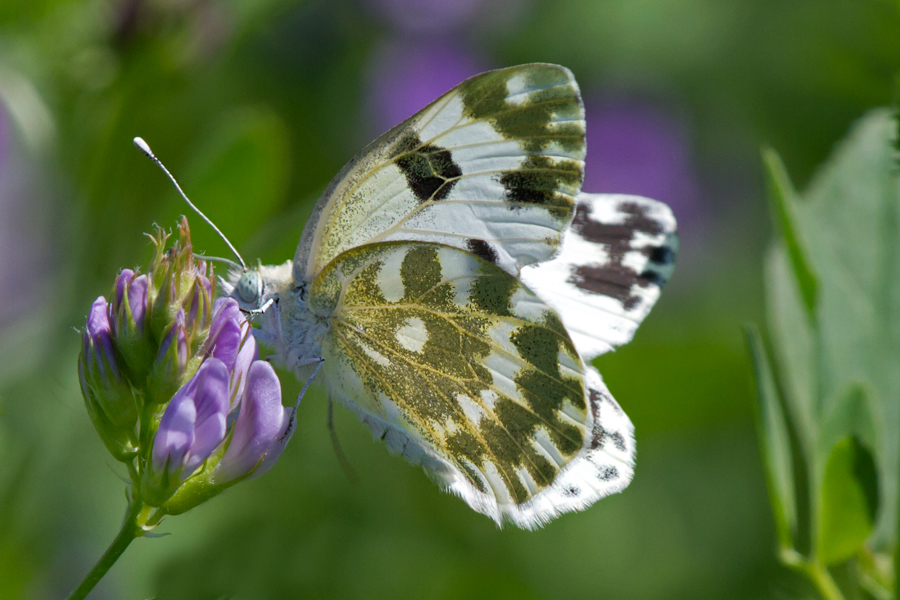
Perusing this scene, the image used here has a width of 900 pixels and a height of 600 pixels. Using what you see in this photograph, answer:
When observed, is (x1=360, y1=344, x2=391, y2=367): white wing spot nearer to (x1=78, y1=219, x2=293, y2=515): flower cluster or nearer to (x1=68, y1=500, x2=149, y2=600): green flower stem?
(x1=78, y1=219, x2=293, y2=515): flower cluster

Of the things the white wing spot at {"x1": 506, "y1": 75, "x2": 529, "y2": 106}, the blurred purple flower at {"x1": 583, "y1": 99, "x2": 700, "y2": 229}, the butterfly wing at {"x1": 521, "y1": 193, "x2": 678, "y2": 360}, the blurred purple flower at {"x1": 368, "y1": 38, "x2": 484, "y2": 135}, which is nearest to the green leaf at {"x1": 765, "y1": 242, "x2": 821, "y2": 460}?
the butterfly wing at {"x1": 521, "y1": 193, "x2": 678, "y2": 360}

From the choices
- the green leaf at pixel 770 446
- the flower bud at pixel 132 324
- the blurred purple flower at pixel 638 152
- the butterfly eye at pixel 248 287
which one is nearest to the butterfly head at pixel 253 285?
the butterfly eye at pixel 248 287

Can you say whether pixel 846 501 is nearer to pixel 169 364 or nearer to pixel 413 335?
pixel 413 335

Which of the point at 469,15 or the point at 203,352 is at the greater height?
the point at 203,352

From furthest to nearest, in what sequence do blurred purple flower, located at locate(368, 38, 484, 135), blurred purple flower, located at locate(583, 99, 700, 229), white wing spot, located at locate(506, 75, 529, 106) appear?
blurred purple flower, located at locate(583, 99, 700, 229), blurred purple flower, located at locate(368, 38, 484, 135), white wing spot, located at locate(506, 75, 529, 106)

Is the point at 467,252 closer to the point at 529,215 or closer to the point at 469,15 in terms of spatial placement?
the point at 529,215

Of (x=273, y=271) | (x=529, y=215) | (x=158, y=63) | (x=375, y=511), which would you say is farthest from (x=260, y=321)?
(x=375, y=511)

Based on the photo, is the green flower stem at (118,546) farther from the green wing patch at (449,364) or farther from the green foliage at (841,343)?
the green foliage at (841,343)
